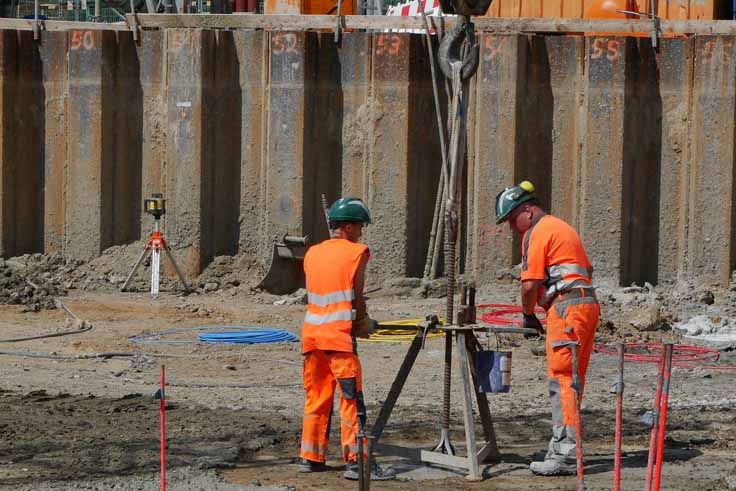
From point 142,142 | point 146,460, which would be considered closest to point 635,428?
point 146,460

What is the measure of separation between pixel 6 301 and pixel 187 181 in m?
2.91

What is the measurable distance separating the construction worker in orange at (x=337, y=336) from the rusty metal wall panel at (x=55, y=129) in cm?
1087

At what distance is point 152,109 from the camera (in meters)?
18.2

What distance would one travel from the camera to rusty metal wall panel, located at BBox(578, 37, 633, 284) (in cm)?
1680

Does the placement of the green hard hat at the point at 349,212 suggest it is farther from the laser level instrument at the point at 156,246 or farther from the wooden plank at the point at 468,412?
the laser level instrument at the point at 156,246

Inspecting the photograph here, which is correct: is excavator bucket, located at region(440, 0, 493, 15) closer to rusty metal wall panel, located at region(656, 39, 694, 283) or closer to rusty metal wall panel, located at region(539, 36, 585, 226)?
rusty metal wall panel, located at region(539, 36, 585, 226)

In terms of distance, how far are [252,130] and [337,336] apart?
9976 millimetres

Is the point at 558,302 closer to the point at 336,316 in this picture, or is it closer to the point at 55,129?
the point at 336,316

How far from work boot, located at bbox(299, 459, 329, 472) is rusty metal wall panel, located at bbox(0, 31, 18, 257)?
1146 cm

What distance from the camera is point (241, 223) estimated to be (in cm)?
1809

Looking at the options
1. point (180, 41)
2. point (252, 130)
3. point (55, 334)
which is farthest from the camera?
point (252, 130)

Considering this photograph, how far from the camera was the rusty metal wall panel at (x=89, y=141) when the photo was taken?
1811 cm

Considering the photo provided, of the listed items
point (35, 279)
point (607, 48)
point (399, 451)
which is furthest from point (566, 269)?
point (35, 279)

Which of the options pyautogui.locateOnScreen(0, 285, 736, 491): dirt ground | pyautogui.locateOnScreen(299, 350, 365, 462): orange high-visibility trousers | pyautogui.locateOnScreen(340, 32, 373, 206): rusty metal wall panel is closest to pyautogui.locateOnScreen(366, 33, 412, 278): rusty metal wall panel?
pyautogui.locateOnScreen(340, 32, 373, 206): rusty metal wall panel
